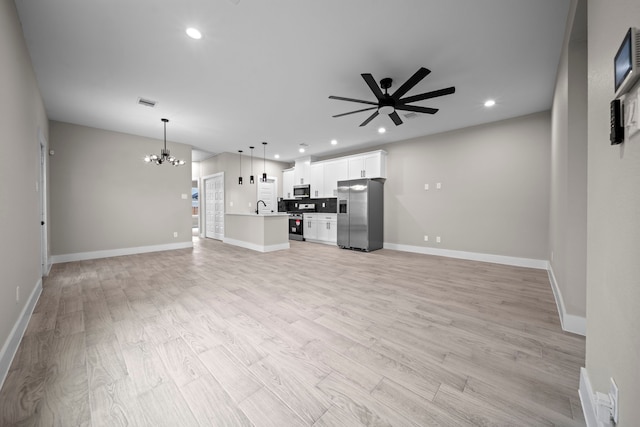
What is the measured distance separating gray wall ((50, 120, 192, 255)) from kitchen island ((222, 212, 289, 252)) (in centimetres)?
134

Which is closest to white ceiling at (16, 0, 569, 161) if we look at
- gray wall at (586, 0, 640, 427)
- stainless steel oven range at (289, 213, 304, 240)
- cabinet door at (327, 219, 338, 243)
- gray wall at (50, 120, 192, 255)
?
gray wall at (50, 120, 192, 255)

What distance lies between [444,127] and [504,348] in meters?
4.41

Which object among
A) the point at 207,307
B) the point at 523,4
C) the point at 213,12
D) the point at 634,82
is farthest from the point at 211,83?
the point at 634,82

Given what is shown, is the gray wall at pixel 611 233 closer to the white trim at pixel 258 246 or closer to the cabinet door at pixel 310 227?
the white trim at pixel 258 246

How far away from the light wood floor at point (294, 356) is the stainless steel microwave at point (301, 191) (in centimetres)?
464

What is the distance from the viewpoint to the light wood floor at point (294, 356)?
127cm

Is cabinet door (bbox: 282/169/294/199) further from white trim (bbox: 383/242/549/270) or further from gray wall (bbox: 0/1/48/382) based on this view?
gray wall (bbox: 0/1/48/382)

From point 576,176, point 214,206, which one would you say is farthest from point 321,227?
point 576,176

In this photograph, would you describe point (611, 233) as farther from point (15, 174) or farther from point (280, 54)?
point (15, 174)

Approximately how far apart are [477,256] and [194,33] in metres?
5.73

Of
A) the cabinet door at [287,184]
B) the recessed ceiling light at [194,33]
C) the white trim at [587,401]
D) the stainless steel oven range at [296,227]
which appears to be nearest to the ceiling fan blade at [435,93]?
the recessed ceiling light at [194,33]

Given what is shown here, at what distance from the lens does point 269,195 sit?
8.36 meters

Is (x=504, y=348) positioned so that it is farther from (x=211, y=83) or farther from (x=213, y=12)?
(x=211, y=83)

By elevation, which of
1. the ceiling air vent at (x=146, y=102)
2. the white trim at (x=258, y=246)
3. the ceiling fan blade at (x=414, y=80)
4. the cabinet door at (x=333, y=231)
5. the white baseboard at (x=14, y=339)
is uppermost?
the ceiling air vent at (x=146, y=102)
